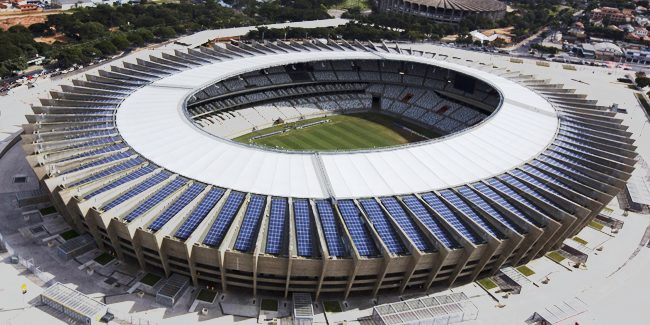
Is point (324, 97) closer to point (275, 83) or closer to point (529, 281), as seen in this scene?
point (275, 83)

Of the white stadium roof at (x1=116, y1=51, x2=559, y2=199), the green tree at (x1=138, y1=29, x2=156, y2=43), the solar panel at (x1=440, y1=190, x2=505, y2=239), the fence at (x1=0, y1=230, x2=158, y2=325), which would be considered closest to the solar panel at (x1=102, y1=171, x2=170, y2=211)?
the white stadium roof at (x1=116, y1=51, x2=559, y2=199)

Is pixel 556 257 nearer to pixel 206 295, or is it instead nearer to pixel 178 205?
pixel 206 295

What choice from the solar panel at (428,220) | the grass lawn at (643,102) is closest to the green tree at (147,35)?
the solar panel at (428,220)

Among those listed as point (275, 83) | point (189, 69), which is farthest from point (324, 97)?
point (189, 69)

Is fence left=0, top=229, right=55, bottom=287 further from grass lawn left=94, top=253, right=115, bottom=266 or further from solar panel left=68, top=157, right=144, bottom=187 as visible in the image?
solar panel left=68, top=157, right=144, bottom=187

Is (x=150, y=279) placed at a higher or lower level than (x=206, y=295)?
higher

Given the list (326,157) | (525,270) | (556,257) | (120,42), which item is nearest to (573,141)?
(556,257)

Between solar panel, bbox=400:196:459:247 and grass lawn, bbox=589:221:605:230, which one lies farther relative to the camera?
grass lawn, bbox=589:221:605:230
